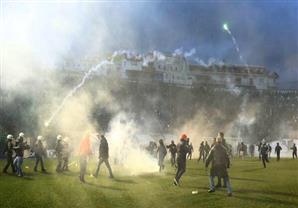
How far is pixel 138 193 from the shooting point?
682 inches

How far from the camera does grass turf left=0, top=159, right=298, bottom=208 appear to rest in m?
15.0

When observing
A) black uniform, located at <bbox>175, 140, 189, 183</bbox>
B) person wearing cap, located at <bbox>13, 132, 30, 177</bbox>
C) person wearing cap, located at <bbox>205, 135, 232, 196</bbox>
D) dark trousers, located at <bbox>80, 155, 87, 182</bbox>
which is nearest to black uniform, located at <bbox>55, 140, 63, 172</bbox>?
person wearing cap, located at <bbox>13, 132, 30, 177</bbox>

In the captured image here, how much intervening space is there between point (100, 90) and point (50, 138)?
35.6 metres

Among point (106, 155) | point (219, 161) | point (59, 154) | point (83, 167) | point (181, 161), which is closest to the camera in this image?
point (219, 161)

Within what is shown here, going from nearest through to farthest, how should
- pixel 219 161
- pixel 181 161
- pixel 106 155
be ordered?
pixel 219 161 < pixel 181 161 < pixel 106 155

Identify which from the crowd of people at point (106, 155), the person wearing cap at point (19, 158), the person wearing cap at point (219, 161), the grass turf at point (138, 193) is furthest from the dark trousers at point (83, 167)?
the person wearing cap at point (219, 161)

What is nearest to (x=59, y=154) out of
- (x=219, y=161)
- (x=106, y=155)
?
(x=106, y=155)

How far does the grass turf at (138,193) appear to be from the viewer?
15031mm

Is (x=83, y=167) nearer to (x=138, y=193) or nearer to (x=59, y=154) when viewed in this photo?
(x=138, y=193)

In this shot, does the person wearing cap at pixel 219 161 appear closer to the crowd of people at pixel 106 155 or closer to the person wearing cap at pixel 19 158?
the crowd of people at pixel 106 155

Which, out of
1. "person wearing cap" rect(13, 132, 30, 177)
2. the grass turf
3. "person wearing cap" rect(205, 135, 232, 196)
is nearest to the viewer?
the grass turf

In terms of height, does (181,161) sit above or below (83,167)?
above

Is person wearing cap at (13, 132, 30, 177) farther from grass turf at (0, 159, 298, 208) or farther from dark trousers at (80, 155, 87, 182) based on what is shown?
dark trousers at (80, 155, 87, 182)

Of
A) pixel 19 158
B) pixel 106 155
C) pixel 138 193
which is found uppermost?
pixel 106 155
